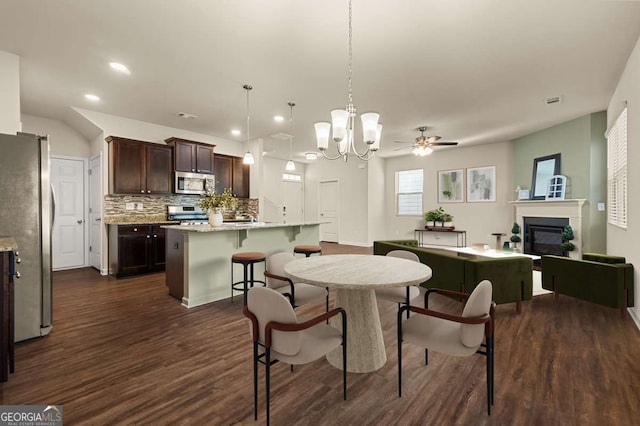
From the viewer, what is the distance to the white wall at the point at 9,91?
314 cm

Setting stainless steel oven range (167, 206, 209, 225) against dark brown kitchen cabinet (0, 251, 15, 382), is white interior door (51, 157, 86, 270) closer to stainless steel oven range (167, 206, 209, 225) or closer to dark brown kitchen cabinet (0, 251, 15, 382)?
stainless steel oven range (167, 206, 209, 225)

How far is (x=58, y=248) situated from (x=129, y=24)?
4.82m

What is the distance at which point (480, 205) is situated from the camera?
7.43 metres

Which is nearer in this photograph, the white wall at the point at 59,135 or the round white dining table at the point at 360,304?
the round white dining table at the point at 360,304

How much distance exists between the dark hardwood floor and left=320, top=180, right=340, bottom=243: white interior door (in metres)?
6.43

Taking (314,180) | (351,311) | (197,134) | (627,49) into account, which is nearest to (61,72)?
(197,134)

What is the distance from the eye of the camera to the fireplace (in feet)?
18.3

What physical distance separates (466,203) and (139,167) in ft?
24.5

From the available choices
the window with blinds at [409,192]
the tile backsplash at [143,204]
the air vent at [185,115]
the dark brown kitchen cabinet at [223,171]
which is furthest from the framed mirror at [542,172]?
the tile backsplash at [143,204]

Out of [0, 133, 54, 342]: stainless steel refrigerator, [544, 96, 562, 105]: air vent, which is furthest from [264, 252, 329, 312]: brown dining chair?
[544, 96, 562, 105]: air vent

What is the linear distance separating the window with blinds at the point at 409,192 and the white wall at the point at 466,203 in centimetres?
13

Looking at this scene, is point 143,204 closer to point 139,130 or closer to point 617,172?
point 139,130

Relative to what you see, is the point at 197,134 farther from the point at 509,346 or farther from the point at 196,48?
the point at 509,346

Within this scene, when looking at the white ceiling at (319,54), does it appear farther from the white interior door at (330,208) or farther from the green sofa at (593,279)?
the white interior door at (330,208)
